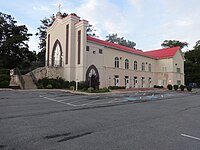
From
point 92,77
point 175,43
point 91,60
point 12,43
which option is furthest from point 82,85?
point 175,43

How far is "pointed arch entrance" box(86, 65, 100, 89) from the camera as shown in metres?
29.6

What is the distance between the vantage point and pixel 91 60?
3328 centimetres

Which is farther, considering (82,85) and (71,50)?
(71,50)

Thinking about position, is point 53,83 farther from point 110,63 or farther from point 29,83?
point 110,63

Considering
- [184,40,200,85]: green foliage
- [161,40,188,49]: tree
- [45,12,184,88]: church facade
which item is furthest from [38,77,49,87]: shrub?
[161,40,188,49]: tree

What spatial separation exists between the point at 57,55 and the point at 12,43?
1280 centimetres

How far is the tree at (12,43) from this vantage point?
41925mm

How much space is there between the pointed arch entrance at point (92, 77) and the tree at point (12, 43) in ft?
64.5

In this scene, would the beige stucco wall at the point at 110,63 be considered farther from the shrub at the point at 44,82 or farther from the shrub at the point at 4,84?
the shrub at the point at 4,84

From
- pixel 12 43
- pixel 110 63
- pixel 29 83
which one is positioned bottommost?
pixel 29 83

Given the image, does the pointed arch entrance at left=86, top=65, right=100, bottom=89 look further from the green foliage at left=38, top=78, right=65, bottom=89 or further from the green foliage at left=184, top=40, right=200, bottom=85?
the green foliage at left=184, top=40, right=200, bottom=85

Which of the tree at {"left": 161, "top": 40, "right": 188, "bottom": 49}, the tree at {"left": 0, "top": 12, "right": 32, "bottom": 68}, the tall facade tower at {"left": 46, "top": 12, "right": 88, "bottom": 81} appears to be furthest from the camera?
the tree at {"left": 161, "top": 40, "right": 188, "bottom": 49}

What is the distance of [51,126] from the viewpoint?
24.5ft

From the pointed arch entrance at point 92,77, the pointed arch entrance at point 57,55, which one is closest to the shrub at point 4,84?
the pointed arch entrance at point 57,55
